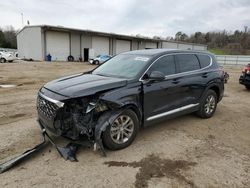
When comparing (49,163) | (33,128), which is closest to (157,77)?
(49,163)

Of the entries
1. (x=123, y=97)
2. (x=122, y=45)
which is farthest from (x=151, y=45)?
(x=123, y=97)

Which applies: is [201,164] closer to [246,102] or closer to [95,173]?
[95,173]

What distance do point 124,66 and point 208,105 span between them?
2.59m

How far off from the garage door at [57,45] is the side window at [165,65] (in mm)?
30041

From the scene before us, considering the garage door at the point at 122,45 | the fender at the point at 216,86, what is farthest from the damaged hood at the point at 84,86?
the garage door at the point at 122,45

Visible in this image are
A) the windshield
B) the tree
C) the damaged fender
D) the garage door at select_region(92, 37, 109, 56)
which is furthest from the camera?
the tree

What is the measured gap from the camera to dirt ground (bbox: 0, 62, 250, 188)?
9.81 ft

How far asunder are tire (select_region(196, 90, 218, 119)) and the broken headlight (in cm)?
290

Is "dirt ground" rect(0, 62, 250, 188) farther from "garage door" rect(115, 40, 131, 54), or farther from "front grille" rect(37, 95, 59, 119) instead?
"garage door" rect(115, 40, 131, 54)

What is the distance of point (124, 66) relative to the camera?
463 cm

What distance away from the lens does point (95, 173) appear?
3.15 metres

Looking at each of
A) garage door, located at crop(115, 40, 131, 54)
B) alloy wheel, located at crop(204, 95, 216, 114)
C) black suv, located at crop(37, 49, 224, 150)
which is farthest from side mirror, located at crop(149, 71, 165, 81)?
garage door, located at crop(115, 40, 131, 54)

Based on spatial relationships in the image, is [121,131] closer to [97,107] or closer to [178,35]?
[97,107]

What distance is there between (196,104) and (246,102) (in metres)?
3.55
